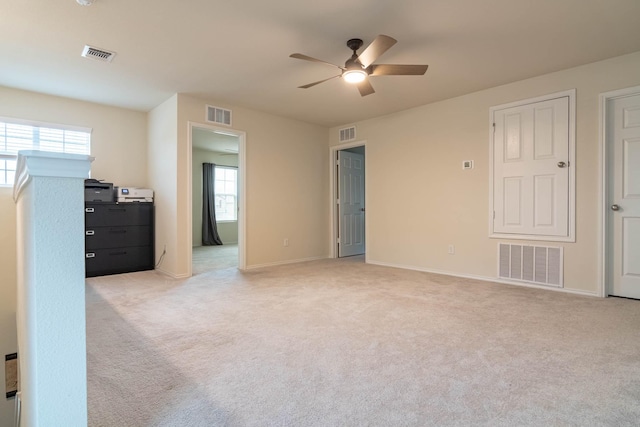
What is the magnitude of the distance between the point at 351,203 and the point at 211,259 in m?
2.90

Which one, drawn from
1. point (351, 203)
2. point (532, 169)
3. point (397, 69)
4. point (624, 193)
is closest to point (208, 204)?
point (351, 203)

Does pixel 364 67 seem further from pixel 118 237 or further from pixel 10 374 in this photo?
pixel 10 374

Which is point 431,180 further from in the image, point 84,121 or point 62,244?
point 84,121

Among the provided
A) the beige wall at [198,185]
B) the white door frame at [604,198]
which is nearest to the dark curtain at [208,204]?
the beige wall at [198,185]

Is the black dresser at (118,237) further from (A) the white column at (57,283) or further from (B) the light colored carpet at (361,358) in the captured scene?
(A) the white column at (57,283)

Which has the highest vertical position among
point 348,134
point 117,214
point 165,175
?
point 348,134

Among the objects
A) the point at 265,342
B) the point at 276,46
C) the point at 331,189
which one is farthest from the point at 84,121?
the point at 265,342

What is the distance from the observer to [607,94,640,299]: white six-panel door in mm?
3254

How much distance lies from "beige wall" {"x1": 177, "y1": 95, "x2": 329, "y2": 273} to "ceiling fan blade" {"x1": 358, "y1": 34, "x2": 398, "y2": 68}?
270 cm

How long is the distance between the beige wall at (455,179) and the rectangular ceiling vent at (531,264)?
88 millimetres

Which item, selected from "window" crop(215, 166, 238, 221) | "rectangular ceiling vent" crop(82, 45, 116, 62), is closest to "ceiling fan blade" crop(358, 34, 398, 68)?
"rectangular ceiling vent" crop(82, 45, 116, 62)

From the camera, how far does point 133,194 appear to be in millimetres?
4773

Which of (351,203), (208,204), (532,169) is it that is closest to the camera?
(532,169)

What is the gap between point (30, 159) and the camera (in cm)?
92
